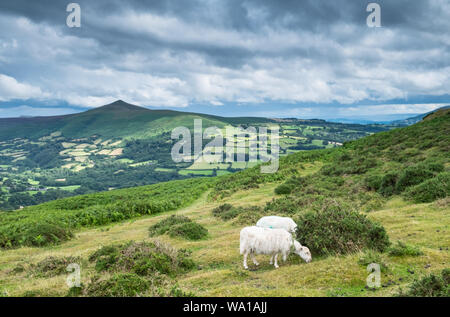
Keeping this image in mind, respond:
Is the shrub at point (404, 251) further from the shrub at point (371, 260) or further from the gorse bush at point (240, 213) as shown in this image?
the gorse bush at point (240, 213)

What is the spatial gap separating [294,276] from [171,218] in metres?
16.2

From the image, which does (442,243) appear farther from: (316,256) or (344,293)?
(344,293)

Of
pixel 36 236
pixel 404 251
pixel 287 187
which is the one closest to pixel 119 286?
pixel 404 251

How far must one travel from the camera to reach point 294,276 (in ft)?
32.3

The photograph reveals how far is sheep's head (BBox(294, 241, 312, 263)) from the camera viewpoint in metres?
11.3

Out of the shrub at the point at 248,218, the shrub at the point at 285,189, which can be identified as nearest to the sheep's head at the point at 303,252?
the shrub at the point at 248,218

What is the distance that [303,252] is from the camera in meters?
11.5

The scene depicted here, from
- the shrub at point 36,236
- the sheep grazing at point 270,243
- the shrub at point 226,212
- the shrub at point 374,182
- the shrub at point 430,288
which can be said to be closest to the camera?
the shrub at point 430,288

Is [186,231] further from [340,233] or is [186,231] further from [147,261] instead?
[340,233]

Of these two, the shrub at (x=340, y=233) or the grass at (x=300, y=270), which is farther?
the shrub at (x=340, y=233)

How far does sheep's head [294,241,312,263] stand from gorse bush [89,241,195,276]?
186 inches

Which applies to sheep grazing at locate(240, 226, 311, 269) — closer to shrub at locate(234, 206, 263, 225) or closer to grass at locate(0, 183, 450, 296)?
grass at locate(0, 183, 450, 296)

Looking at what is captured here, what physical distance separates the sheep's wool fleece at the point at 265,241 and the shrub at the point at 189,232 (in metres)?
8.06

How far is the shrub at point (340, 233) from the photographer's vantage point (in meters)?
11.2
